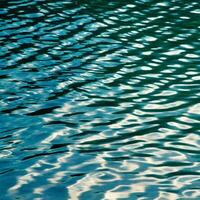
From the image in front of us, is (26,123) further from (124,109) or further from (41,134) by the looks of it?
(124,109)

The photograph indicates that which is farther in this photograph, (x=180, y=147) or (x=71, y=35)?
(x=71, y=35)

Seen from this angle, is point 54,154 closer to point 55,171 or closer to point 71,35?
point 55,171

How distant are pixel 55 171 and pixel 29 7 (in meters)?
23.0

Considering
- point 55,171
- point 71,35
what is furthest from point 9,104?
point 71,35

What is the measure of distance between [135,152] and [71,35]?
14.4 metres

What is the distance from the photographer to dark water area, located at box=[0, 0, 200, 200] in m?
14.0

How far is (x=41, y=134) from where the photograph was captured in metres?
16.8

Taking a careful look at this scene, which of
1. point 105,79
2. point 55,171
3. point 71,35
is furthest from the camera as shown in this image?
point 71,35

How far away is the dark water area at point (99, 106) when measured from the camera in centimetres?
1402

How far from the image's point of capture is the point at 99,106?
19.2 m

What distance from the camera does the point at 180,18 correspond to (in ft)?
107

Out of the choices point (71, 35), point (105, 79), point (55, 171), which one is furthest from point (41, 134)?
point (71, 35)

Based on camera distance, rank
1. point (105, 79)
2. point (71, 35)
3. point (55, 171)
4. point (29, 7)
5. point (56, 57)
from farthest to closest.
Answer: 1. point (29, 7)
2. point (71, 35)
3. point (56, 57)
4. point (105, 79)
5. point (55, 171)

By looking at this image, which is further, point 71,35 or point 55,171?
point 71,35
